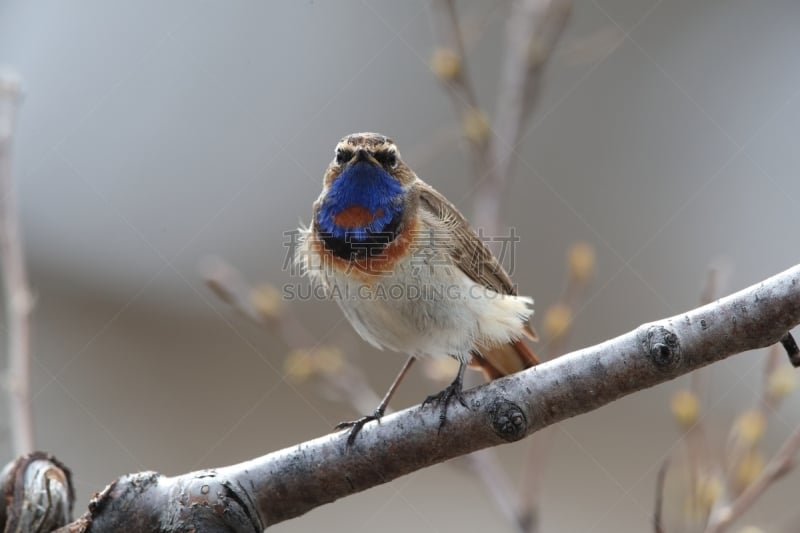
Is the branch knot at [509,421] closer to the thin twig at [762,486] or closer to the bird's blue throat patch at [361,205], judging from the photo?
the thin twig at [762,486]

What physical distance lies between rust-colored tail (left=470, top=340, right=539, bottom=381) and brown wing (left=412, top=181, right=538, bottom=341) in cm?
12

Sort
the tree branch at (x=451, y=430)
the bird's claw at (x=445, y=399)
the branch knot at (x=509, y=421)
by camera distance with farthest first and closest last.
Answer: the bird's claw at (x=445, y=399) < the branch knot at (x=509, y=421) < the tree branch at (x=451, y=430)

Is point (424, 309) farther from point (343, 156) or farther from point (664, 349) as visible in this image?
point (664, 349)

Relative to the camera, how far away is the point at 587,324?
7.94 meters

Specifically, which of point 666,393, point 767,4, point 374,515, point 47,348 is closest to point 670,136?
point 767,4

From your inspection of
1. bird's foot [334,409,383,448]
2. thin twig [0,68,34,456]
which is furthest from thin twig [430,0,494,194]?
thin twig [0,68,34,456]

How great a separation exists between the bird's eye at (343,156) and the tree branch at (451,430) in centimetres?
133

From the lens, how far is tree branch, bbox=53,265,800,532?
8.18 feet

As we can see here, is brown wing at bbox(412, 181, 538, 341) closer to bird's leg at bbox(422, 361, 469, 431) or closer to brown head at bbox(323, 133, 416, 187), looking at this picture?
brown head at bbox(323, 133, 416, 187)

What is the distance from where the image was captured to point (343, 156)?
3.96m

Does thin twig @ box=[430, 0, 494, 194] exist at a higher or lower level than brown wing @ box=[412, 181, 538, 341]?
higher

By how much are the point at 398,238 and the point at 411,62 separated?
6157 mm

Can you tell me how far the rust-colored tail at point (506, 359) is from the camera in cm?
399

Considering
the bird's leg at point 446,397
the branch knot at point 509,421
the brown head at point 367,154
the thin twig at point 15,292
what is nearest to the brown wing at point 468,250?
the brown head at point 367,154
